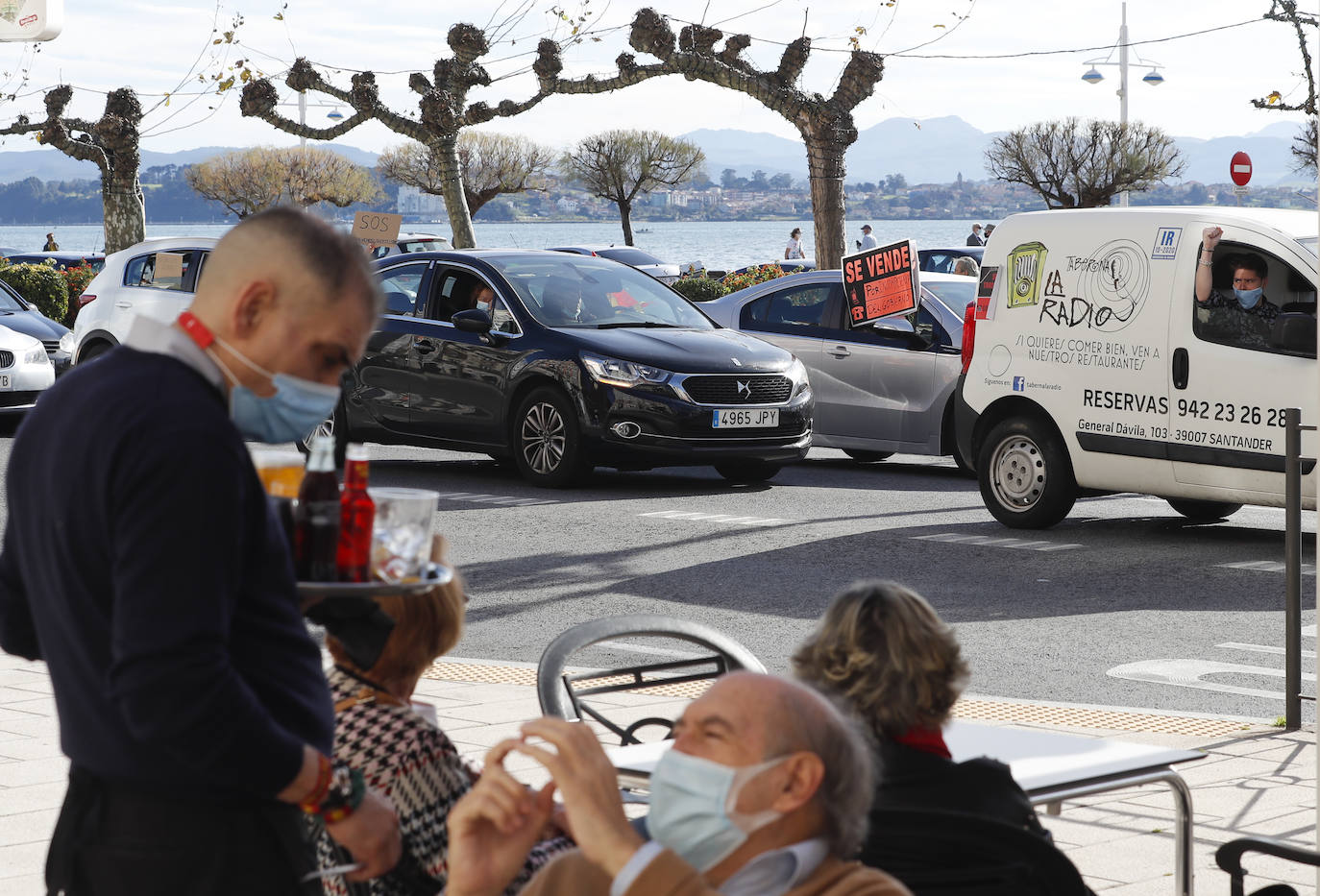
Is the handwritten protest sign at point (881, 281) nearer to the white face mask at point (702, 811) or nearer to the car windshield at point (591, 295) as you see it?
the car windshield at point (591, 295)

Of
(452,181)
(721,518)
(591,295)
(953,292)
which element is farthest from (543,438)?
(452,181)

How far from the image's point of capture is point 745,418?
1298 centimetres

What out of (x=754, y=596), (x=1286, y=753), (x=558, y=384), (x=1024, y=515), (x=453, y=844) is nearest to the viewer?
(x=453, y=844)

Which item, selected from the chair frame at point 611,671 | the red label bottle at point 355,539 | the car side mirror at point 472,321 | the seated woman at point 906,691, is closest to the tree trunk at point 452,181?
the car side mirror at point 472,321

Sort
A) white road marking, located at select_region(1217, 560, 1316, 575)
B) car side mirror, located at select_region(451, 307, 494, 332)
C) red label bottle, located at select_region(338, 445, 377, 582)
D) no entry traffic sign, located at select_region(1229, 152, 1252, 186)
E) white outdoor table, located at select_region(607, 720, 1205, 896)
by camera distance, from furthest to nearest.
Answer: no entry traffic sign, located at select_region(1229, 152, 1252, 186), car side mirror, located at select_region(451, 307, 494, 332), white road marking, located at select_region(1217, 560, 1316, 575), white outdoor table, located at select_region(607, 720, 1205, 896), red label bottle, located at select_region(338, 445, 377, 582)

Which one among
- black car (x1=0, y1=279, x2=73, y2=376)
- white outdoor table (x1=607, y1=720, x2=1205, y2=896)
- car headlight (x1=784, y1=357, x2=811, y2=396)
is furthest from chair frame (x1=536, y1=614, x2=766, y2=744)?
black car (x1=0, y1=279, x2=73, y2=376)

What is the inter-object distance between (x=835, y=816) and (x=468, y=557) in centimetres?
821

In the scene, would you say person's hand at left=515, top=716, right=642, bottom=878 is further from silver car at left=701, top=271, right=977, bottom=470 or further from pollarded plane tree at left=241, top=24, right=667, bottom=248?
pollarded plane tree at left=241, top=24, right=667, bottom=248

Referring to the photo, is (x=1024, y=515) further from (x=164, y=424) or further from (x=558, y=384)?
(x=164, y=424)

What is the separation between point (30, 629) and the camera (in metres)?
2.57

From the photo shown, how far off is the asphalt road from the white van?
0.42m

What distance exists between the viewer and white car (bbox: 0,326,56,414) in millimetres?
16781

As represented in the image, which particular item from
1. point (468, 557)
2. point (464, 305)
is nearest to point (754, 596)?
point (468, 557)

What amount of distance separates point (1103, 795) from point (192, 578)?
3.90 metres
